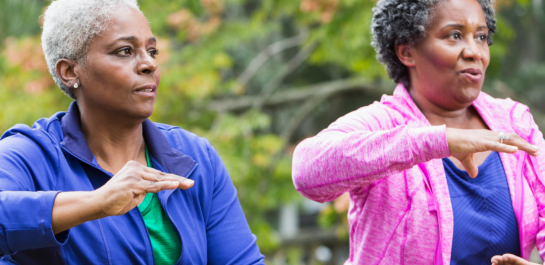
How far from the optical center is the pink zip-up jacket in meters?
1.62

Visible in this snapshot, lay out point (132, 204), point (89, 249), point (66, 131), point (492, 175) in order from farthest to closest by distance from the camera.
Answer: point (492, 175) < point (66, 131) < point (89, 249) < point (132, 204)

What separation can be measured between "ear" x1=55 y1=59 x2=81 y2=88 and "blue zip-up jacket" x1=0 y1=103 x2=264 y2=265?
0.09m

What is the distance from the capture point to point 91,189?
1.65m

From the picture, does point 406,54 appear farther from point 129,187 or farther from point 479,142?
point 129,187

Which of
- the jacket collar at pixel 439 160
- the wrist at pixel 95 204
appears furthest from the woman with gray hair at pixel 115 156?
the jacket collar at pixel 439 160

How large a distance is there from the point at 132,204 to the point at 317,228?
9.54 metres

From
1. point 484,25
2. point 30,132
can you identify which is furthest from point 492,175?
point 30,132

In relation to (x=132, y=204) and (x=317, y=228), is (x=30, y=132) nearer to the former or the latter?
(x=132, y=204)

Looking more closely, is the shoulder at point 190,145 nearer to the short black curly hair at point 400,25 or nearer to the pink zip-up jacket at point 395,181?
the pink zip-up jacket at point 395,181

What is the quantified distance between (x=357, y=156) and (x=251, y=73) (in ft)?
17.2

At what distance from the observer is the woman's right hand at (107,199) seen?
4.44 ft

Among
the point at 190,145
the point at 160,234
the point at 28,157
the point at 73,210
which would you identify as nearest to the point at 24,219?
the point at 73,210

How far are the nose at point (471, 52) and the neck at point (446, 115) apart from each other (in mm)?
216

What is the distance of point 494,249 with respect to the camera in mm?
1819
